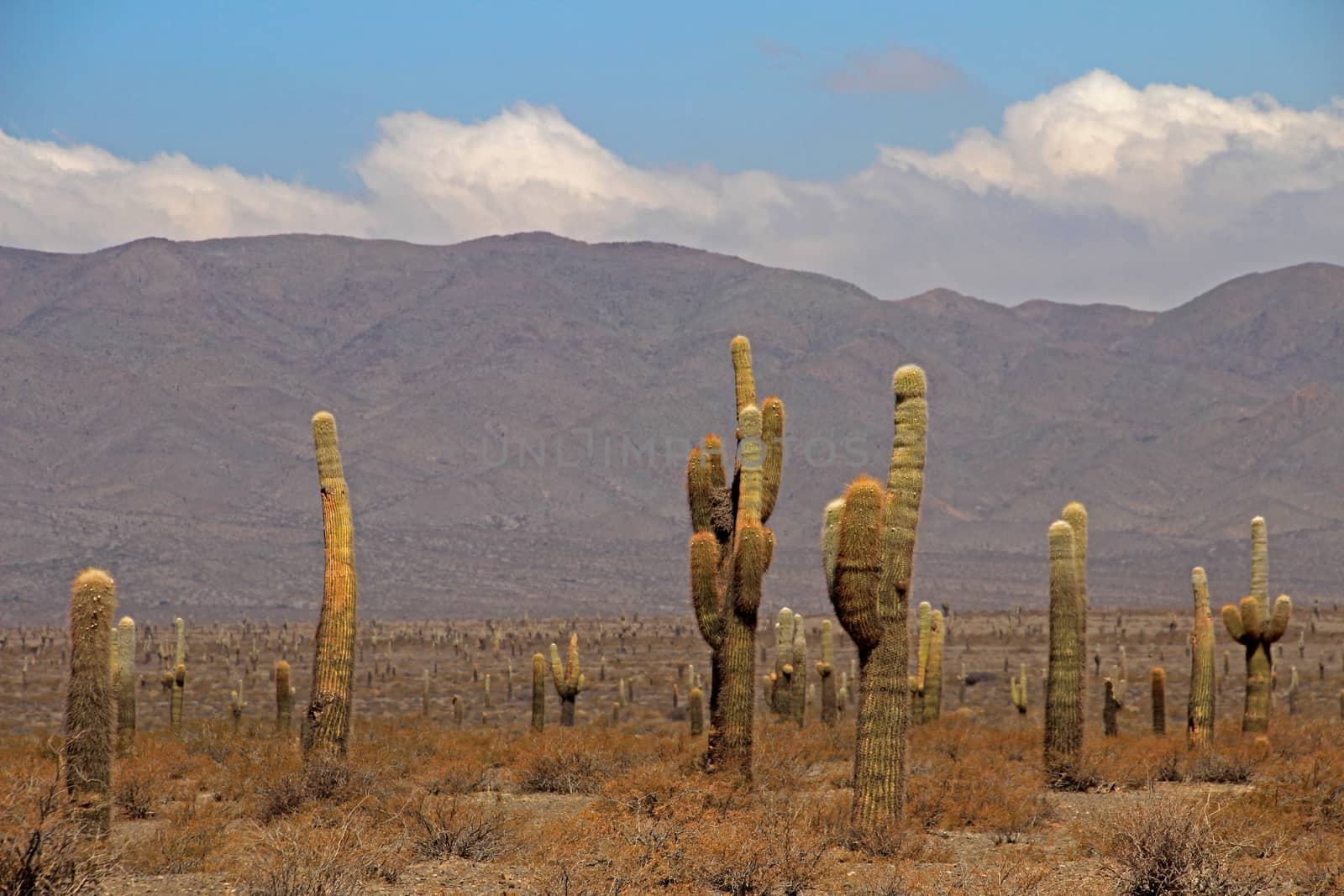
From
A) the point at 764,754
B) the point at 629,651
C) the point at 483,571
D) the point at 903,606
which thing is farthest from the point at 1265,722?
the point at 483,571

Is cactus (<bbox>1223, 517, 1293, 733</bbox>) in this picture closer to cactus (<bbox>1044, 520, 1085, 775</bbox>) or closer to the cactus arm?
cactus (<bbox>1044, 520, 1085, 775</bbox>)

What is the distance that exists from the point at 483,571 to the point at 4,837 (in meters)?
109

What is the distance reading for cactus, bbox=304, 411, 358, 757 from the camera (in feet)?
51.5

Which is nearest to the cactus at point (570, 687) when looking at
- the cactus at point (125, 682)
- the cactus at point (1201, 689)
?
the cactus at point (125, 682)

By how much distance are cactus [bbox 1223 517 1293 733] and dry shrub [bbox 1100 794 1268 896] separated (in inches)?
502

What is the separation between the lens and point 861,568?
12789 millimetres

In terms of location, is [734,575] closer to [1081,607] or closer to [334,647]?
[334,647]

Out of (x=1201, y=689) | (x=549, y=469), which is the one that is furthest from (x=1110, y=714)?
(x=549, y=469)

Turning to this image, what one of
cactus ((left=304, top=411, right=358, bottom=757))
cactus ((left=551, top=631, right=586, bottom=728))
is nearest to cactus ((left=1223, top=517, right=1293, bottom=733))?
cactus ((left=551, top=631, right=586, bottom=728))

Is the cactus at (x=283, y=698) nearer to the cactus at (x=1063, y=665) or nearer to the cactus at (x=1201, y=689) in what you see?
the cactus at (x=1063, y=665)

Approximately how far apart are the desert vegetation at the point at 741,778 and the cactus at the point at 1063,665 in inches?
1.2

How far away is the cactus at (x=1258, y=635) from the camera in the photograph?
899 inches

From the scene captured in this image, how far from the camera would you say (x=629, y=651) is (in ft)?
204

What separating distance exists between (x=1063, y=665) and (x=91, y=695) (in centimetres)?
1089
